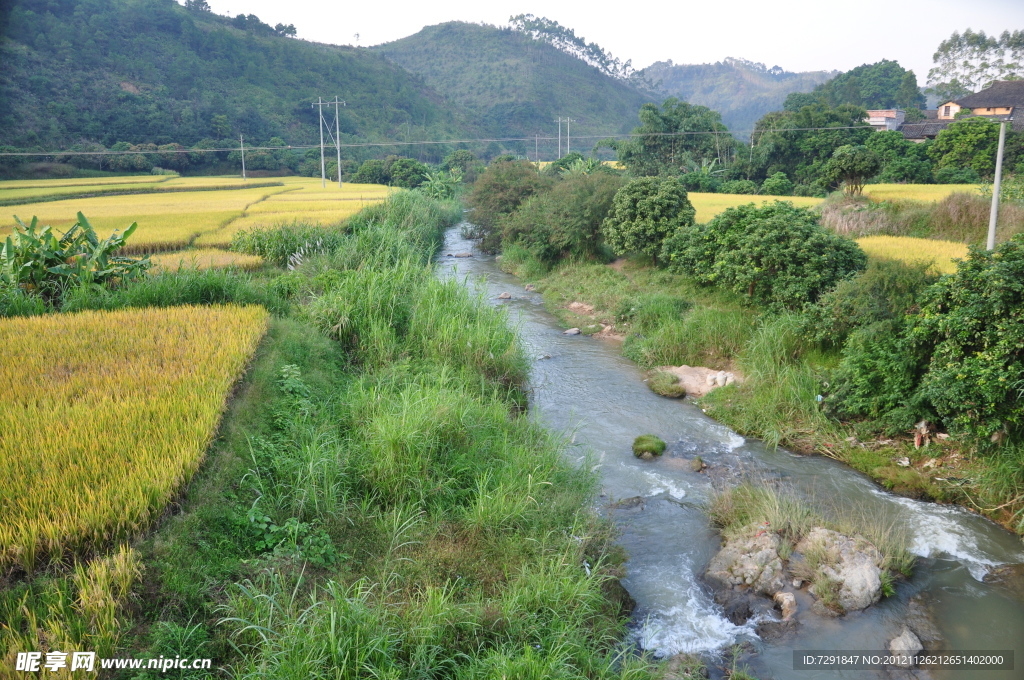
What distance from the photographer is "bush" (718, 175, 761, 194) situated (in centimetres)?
3306

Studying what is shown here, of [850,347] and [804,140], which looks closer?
[850,347]

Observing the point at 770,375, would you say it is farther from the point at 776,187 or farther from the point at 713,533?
the point at 776,187

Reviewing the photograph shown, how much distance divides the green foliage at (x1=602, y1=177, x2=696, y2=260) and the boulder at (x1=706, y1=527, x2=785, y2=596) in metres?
10.8

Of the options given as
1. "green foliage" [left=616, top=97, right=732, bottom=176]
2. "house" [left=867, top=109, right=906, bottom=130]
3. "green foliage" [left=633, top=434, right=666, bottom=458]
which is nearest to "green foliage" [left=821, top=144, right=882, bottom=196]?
"green foliage" [left=633, top=434, right=666, bottom=458]

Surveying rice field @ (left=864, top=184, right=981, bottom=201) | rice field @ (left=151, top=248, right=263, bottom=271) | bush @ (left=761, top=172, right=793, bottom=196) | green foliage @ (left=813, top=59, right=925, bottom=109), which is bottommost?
rice field @ (left=151, top=248, right=263, bottom=271)

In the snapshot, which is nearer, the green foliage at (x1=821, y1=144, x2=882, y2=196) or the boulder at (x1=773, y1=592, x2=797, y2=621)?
the boulder at (x1=773, y1=592, x2=797, y2=621)

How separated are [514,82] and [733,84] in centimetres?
5285

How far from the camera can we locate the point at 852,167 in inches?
723

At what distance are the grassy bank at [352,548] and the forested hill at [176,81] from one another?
25.1 metres

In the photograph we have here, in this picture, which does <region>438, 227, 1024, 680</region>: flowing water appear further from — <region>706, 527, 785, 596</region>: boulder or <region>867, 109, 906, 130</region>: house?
<region>867, 109, 906, 130</region>: house

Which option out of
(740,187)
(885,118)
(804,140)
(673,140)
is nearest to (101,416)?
(740,187)

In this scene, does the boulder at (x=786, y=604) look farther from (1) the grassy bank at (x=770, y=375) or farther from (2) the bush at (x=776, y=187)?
(2) the bush at (x=776, y=187)

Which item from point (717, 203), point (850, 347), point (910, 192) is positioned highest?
point (910, 192)

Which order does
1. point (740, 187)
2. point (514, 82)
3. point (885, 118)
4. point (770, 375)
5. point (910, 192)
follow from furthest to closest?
point (514, 82) → point (885, 118) → point (740, 187) → point (910, 192) → point (770, 375)
